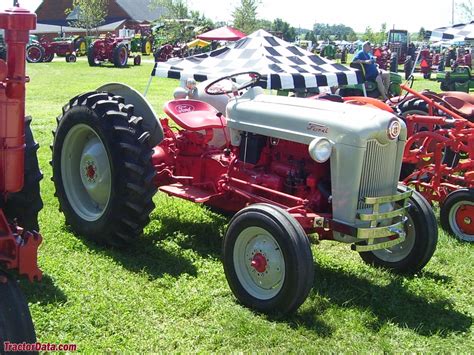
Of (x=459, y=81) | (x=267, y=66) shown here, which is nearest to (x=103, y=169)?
(x=267, y=66)

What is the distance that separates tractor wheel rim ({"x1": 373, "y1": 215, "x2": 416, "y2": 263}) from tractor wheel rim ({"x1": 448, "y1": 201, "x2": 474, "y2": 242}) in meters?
1.16

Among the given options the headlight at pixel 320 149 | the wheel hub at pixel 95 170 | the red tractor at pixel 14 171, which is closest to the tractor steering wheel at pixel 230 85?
the wheel hub at pixel 95 170

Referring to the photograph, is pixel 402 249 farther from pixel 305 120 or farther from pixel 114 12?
pixel 114 12

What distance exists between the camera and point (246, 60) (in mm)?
9328

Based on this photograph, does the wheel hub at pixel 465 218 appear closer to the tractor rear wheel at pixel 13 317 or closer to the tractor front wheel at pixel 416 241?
the tractor front wheel at pixel 416 241

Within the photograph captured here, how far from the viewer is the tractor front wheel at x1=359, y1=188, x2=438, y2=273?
4.10 m

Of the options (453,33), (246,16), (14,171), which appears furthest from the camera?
(246,16)

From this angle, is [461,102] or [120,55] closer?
[461,102]

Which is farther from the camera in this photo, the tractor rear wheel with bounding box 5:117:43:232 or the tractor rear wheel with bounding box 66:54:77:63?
the tractor rear wheel with bounding box 66:54:77:63

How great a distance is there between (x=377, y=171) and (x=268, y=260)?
37.5 inches

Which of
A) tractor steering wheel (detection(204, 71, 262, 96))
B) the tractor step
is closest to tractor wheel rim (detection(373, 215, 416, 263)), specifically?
the tractor step

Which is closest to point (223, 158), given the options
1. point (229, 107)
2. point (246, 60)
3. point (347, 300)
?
point (229, 107)

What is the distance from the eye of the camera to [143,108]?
4711 mm

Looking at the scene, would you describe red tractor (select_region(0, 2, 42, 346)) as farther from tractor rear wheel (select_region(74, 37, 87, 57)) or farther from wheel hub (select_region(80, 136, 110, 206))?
tractor rear wheel (select_region(74, 37, 87, 57))
